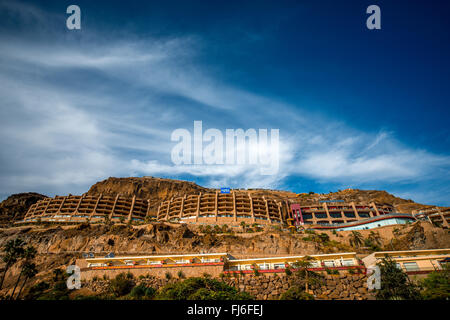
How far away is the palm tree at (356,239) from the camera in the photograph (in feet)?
237

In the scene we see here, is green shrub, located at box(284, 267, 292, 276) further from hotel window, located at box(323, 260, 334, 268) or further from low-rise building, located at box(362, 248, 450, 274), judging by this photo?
low-rise building, located at box(362, 248, 450, 274)

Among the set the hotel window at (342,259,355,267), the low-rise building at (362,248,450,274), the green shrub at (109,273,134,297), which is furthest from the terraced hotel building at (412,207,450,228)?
the green shrub at (109,273,134,297)

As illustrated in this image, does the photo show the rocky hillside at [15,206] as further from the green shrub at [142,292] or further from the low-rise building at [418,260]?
the low-rise building at [418,260]

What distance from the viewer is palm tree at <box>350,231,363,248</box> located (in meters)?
72.3

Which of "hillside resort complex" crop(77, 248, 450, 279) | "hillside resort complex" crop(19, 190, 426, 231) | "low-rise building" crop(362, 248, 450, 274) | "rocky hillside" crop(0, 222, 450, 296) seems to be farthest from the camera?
"hillside resort complex" crop(19, 190, 426, 231)

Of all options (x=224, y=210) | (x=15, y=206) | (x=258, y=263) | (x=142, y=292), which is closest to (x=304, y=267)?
(x=258, y=263)

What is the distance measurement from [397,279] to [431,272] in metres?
6.69

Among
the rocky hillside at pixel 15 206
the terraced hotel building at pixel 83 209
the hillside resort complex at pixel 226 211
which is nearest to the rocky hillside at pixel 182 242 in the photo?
the hillside resort complex at pixel 226 211

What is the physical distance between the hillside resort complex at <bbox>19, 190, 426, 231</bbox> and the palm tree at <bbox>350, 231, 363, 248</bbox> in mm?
13392

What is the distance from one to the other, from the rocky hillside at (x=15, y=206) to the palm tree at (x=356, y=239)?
148 m

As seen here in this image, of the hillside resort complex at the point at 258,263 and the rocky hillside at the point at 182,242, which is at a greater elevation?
the rocky hillside at the point at 182,242

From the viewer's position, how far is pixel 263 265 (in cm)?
4647
